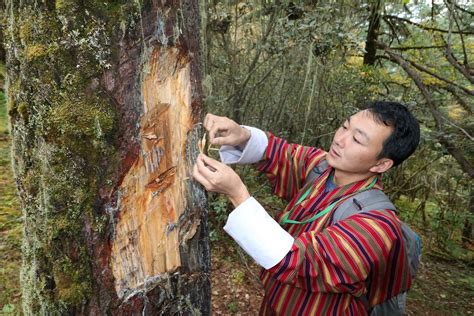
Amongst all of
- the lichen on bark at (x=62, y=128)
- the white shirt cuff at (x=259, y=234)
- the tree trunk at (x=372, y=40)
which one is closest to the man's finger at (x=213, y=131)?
the white shirt cuff at (x=259, y=234)

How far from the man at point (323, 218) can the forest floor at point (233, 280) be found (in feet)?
5.41

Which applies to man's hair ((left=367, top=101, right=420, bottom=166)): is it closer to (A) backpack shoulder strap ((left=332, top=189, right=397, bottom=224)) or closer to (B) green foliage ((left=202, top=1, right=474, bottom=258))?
(A) backpack shoulder strap ((left=332, top=189, right=397, bottom=224))

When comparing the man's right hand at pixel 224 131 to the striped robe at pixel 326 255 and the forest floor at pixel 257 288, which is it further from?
the forest floor at pixel 257 288

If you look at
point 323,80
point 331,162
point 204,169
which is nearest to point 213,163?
point 204,169

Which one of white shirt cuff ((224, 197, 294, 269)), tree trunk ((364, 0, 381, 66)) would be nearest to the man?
white shirt cuff ((224, 197, 294, 269))

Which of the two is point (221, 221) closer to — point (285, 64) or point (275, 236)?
point (285, 64)

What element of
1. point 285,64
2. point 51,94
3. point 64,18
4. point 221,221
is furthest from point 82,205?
point 285,64

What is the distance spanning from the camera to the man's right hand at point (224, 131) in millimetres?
1606

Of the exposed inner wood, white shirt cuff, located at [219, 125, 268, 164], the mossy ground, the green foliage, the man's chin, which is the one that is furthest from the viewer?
the green foliage

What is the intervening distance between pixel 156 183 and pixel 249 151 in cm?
→ 72

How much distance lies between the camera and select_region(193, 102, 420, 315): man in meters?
1.33

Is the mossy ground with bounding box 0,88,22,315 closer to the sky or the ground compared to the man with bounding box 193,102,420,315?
closer to the ground

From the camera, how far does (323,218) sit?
5.26 ft

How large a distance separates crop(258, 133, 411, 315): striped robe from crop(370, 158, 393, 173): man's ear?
0.06 meters
